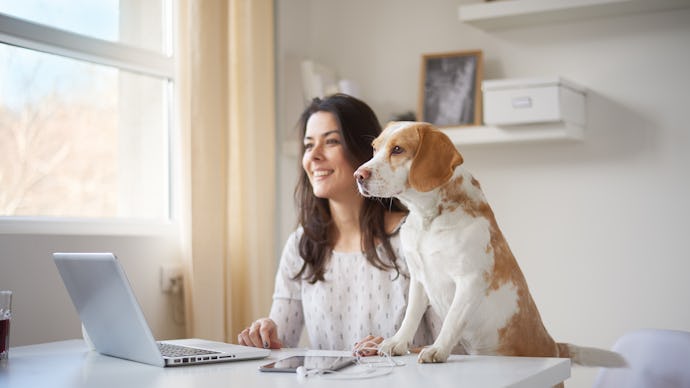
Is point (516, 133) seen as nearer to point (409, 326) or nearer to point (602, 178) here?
point (602, 178)

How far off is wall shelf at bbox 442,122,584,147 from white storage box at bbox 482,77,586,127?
0.12 ft

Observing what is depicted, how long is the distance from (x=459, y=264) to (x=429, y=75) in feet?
5.54

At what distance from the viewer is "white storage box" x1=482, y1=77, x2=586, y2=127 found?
248cm

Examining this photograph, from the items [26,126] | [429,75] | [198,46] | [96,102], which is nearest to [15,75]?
[26,126]

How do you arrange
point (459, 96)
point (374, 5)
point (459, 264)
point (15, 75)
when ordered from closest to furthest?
point (459, 264)
point (15, 75)
point (459, 96)
point (374, 5)

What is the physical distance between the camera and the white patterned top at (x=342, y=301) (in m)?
1.89

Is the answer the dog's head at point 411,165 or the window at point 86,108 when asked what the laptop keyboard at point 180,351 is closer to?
the dog's head at point 411,165

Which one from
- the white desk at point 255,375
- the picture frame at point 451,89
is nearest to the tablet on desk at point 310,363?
the white desk at point 255,375

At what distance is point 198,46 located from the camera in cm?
Answer: 256

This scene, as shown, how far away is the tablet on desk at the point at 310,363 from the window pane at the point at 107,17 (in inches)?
55.9

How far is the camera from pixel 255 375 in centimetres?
122


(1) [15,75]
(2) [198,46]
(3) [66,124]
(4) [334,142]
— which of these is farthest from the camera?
(2) [198,46]

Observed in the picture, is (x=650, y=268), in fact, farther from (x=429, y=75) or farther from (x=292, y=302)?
(x=292, y=302)

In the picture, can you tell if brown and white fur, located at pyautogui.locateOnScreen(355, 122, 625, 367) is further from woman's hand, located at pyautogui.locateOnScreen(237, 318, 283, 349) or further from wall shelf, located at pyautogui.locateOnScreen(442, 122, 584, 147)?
wall shelf, located at pyautogui.locateOnScreen(442, 122, 584, 147)
